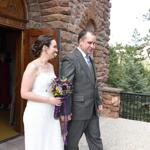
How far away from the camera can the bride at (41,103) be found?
3.09m

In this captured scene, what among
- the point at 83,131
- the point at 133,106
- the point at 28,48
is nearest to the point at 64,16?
the point at 28,48

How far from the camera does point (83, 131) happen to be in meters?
3.76

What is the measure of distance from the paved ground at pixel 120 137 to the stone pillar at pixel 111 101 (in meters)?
0.25

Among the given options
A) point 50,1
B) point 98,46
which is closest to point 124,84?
point 98,46

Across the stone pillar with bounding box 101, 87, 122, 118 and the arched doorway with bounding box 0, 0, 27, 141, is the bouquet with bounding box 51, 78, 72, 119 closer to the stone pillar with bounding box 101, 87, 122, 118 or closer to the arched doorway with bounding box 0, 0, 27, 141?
the arched doorway with bounding box 0, 0, 27, 141

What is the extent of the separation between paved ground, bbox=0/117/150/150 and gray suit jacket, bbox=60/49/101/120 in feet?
5.39

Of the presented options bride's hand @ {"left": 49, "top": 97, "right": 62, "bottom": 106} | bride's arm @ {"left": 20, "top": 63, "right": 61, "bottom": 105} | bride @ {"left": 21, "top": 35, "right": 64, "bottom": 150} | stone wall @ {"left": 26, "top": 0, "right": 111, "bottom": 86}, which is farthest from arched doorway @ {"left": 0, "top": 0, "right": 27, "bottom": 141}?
bride's hand @ {"left": 49, "top": 97, "right": 62, "bottom": 106}

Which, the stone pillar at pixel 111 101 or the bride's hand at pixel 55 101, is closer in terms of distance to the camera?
the bride's hand at pixel 55 101

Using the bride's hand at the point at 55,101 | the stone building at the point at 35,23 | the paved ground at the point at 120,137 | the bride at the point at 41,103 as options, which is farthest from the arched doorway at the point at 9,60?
the bride's hand at the point at 55,101

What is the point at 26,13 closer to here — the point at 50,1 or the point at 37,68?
the point at 50,1

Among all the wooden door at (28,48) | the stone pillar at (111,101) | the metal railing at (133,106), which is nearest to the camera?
the wooden door at (28,48)

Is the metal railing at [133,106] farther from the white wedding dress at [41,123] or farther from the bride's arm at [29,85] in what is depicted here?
the bride's arm at [29,85]

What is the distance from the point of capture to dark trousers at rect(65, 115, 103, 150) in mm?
3624

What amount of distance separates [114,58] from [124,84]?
5.34 feet
